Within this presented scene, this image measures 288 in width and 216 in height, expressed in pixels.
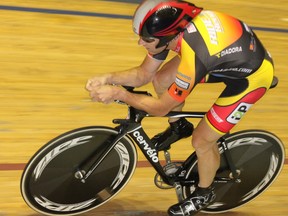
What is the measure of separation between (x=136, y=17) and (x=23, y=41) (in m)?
3.00

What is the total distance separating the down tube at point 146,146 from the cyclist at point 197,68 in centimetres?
11

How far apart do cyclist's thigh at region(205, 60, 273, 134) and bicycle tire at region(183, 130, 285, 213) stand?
347 mm

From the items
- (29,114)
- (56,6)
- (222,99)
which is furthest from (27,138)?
(56,6)

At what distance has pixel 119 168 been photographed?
344 centimetres

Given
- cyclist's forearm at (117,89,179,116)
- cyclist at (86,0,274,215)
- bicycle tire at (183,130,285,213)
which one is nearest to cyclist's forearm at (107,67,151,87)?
cyclist at (86,0,274,215)

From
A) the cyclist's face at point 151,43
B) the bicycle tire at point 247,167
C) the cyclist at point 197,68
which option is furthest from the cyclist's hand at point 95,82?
the bicycle tire at point 247,167

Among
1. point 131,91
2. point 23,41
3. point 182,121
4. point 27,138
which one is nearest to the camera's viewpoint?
point 131,91

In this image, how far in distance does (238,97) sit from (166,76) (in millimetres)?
474

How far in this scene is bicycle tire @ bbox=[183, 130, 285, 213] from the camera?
11.7 ft

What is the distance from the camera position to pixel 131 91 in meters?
3.12

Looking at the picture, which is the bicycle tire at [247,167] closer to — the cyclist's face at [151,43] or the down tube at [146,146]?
the down tube at [146,146]

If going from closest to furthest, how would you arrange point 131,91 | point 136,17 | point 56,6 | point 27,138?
point 136,17, point 131,91, point 27,138, point 56,6

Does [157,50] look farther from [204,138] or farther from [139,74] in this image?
[204,138]

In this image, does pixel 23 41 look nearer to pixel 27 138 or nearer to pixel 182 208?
pixel 27 138
